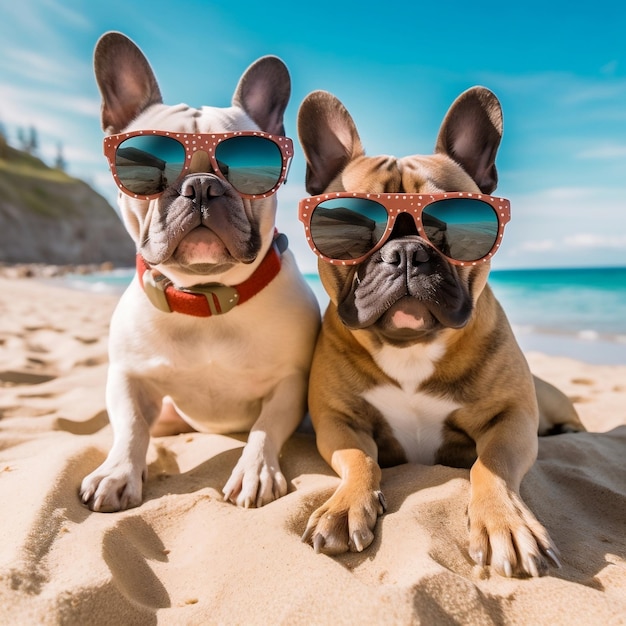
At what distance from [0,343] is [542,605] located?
14.2 feet

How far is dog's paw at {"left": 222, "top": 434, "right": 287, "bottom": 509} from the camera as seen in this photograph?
5.72ft

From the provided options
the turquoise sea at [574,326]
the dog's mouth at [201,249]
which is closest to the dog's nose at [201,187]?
the dog's mouth at [201,249]

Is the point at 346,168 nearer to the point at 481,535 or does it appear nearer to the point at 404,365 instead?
the point at 404,365

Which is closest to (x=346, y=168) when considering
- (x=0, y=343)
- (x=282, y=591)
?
(x=282, y=591)

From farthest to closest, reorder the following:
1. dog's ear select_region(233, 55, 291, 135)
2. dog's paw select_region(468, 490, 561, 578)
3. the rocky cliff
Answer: the rocky cliff
dog's ear select_region(233, 55, 291, 135)
dog's paw select_region(468, 490, 561, 578)

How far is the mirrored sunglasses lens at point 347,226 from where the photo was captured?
6.19 ft

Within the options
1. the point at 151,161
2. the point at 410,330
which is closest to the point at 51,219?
the point at 151,161

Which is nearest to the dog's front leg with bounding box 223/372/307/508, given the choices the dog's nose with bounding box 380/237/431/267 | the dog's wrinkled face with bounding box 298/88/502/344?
the dog's wrinkled face with bounding box 298/88/502/344

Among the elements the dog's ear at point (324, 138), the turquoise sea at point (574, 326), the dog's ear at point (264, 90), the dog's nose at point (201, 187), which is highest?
the dog's ear at point (264, 90)

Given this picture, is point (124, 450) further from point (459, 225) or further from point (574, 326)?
point (574, 326)

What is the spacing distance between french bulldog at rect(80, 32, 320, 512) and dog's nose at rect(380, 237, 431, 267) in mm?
497

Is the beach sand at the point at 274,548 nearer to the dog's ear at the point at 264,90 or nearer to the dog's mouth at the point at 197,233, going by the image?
the dog's mouth at the point at 197,233

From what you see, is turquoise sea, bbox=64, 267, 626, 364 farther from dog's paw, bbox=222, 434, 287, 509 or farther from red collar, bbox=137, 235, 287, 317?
dog's paw, bbox=222, 434, 287, 509

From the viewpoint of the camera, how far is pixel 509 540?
1368mm
